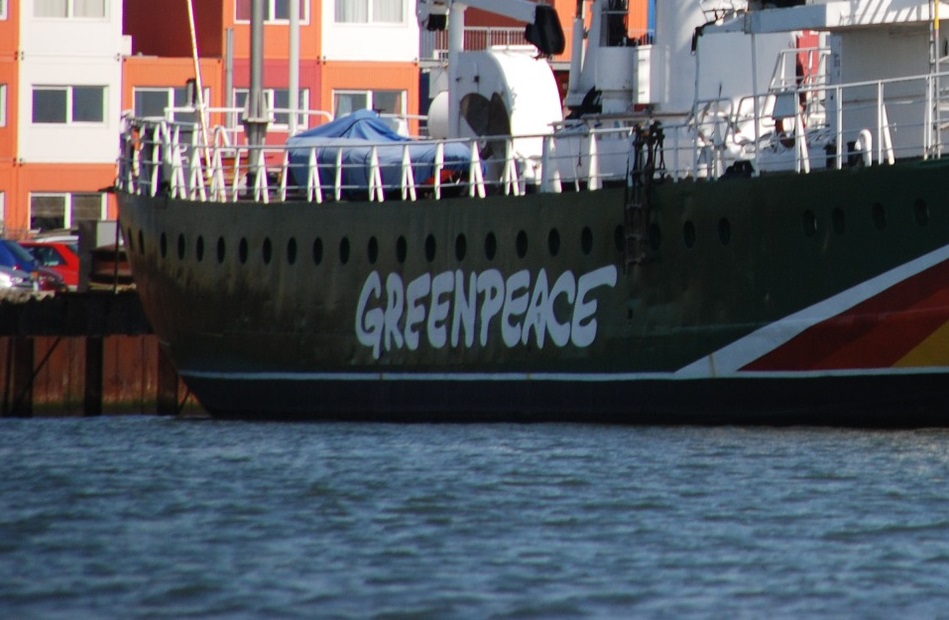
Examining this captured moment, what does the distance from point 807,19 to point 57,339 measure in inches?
473

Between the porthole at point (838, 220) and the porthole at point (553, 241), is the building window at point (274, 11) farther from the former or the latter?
the porthole at point (838, 220)

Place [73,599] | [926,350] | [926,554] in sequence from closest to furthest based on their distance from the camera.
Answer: [73,599], [926,554], [926,350]

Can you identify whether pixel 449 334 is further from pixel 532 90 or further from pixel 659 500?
pixel 659 500

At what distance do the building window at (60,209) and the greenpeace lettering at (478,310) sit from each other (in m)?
29.2

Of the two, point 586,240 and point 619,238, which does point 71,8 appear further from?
point 619,238

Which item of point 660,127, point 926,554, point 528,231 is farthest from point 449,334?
point 926,554

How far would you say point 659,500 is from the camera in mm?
18766

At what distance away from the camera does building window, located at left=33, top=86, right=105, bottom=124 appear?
178 feet

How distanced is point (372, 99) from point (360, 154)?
1114 inches

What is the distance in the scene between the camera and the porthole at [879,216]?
2127 cm

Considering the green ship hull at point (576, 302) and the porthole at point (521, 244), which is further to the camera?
the porthole at point (521, 244)

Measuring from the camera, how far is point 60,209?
5456cm

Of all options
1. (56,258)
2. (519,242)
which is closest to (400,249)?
(519,242)

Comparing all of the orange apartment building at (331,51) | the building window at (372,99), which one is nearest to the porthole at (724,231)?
the orange apartment building at (331,51)
